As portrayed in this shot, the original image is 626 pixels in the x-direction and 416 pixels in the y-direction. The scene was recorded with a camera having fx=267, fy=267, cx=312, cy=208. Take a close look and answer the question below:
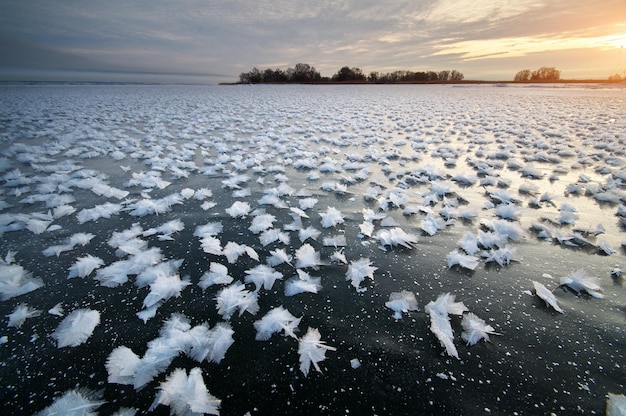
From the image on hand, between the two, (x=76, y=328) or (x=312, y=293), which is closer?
(x=76, y=328)

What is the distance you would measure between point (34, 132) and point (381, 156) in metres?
10.6

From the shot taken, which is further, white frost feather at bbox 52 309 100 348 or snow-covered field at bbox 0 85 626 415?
white frost feather at bbox 52 309 100 348

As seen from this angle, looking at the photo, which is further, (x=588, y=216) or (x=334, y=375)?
(x=588, y=216)

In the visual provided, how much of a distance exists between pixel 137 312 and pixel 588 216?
202 inches

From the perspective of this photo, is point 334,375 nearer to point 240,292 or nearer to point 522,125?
point 240,292

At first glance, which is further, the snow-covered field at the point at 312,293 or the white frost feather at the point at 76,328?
the white frost feather at the point at 76,328

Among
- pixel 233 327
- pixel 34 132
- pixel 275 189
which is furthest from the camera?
pixel 34 132

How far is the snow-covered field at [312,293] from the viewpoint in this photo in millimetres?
1530

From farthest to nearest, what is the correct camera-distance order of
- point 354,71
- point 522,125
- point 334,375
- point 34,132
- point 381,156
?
point 354,71 → point 522,125 → point 34,132 → point 381,156 → point 334,375

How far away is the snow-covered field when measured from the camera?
1.53 metres

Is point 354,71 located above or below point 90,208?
above

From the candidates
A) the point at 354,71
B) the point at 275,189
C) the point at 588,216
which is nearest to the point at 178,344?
the point at 275,189

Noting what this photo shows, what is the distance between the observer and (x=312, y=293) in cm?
224

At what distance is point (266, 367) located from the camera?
1651 mm
